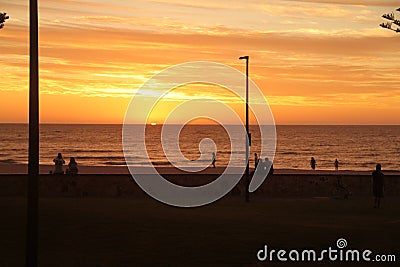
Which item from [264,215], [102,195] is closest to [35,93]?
[264,215]

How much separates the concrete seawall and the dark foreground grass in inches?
198

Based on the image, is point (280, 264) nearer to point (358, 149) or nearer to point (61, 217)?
point (61, 217)

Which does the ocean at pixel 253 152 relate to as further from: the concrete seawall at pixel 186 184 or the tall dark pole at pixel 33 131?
the tall dark pole at pixel 33 131

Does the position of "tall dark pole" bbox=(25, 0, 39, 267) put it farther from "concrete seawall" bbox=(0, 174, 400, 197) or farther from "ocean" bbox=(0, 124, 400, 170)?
"ocean" bbox=(0, 124, 400, 170)

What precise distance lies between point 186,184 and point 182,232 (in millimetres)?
17830

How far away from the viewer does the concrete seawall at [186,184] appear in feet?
121

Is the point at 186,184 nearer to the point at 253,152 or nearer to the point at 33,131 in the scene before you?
the point at 33,131

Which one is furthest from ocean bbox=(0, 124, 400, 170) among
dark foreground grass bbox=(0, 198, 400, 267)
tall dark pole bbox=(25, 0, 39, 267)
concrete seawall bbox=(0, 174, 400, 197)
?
tall dark pole bbox=(25, 0, 39, 267)

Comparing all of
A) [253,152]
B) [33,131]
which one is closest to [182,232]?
[33,131]

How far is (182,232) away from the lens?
21734 millimetres

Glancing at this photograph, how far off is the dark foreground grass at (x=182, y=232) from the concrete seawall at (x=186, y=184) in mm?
5031

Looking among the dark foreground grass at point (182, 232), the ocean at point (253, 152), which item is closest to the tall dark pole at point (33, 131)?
the dark foreground grass at point (182, 232)

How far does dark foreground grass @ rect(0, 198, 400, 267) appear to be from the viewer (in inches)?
685

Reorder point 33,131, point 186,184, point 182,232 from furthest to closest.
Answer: point 186,184 < point 182,232 < point 33,131
